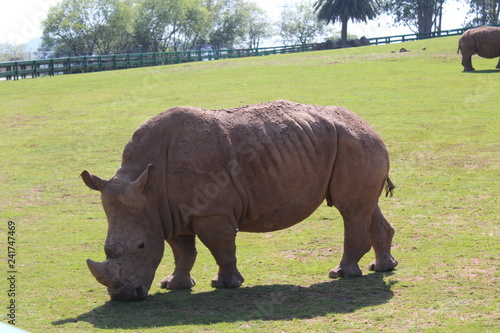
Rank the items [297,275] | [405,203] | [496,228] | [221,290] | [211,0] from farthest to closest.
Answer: [211,0], [405,203], [496,228], [297,275], [221,290]

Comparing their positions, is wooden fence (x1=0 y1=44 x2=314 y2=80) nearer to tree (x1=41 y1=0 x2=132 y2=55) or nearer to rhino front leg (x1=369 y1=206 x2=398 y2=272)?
tree (x1=41 y1=0 x2=132 y2=55)

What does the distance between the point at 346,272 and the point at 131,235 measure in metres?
2.66

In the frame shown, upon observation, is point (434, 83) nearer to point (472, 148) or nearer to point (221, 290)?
point (472, 148)

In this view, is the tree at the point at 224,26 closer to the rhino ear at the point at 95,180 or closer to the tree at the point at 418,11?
the tree at the point at 418,11

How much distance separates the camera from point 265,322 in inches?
288

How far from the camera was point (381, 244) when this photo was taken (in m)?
9.38

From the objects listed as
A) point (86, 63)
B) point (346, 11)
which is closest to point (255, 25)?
point (346, 11)

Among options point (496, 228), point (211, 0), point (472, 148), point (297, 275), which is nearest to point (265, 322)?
point (297, 275)

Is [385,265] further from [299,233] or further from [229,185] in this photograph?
[299,233]

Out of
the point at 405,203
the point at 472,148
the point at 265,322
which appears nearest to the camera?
the point at 265,322

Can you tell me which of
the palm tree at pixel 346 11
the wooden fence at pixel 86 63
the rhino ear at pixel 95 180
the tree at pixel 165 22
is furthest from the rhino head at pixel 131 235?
the tree at pixel 165 22

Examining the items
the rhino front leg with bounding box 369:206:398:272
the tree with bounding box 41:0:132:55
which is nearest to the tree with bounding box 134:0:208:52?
the tree with bounding box 41:0:132:55

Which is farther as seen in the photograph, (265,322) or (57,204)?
(57,204)

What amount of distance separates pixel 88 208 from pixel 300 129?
6.29 metres
